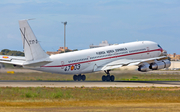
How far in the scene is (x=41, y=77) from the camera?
5672cm

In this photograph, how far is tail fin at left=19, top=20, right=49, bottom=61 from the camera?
142ft

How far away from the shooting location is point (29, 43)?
43.8m

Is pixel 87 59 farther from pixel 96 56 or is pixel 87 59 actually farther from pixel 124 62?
pixel 124 62

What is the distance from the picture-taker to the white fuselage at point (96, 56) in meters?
47.2

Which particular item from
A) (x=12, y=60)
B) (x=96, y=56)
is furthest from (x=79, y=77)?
(x=12, y=60)

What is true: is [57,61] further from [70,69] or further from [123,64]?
[123,64]

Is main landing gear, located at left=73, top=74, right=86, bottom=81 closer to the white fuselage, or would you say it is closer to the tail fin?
the white fuselage

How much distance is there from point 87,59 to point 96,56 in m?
1.82

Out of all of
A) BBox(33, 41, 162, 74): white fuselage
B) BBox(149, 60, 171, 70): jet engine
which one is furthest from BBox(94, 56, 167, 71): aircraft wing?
BBox(149, 60, 171, 70): jet engine

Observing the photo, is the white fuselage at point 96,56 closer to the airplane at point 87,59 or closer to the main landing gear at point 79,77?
the airplane at point 87,59

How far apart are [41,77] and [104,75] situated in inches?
482

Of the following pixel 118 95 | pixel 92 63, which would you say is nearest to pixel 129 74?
pixel 92 63

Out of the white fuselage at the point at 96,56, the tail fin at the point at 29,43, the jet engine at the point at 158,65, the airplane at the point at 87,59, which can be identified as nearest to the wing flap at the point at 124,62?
the airplane at the point at 87,59

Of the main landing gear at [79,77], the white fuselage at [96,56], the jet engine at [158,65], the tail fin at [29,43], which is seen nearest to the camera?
the tail fin at [29,43]
